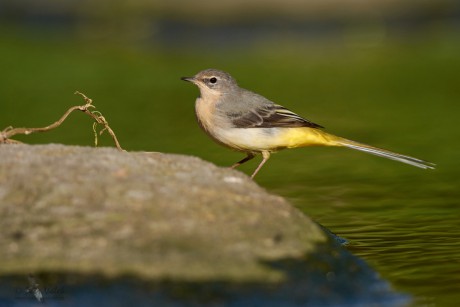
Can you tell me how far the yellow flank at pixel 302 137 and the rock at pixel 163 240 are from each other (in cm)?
288

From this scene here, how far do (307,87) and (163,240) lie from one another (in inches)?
512

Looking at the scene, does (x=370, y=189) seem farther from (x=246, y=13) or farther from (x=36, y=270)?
(x=246, y=13)

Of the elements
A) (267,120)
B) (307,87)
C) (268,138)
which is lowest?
(307,87)

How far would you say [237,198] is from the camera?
676 cm

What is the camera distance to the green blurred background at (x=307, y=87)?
32.4 feet

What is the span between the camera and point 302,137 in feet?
32.7

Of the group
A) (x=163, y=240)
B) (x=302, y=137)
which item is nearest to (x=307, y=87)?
(x=302, y=137)

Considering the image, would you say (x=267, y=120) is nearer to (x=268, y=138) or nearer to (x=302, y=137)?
(x=268, y=138)

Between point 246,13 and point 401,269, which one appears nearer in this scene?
point 401,269

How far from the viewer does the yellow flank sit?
995cm

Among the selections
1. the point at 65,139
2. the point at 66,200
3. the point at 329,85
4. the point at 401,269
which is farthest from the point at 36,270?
the point at 329,85

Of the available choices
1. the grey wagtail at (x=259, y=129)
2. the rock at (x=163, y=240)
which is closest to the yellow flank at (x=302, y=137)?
the grey wagtail at (x=259, y=129)

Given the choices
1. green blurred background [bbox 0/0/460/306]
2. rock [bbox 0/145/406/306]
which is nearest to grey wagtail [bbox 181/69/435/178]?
green blurred background [bbox 0/0/460/306]

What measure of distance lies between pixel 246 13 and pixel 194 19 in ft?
4.30
